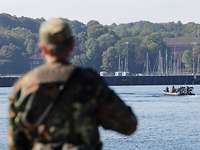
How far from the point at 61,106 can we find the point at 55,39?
1.20 ft

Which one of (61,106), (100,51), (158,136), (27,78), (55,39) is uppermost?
(55,39)

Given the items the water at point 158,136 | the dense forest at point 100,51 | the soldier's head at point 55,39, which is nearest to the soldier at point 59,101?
the soldier's head at point 55,39

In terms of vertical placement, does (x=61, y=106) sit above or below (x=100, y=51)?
above

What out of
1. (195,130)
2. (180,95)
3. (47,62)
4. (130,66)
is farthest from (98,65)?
(47,62)

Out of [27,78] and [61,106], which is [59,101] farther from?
[27,78]

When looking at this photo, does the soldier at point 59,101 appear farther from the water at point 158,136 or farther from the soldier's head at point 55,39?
the water at point 158,136

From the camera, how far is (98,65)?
179625mm

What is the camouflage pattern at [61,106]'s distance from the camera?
4.95 m

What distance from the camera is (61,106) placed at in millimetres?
4957

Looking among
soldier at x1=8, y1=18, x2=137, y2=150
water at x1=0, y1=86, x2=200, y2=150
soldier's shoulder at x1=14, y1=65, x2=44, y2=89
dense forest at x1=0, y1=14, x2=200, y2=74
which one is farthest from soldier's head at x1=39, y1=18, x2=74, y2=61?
dense forest at x1=0, y1=14, x2=200, y2=74

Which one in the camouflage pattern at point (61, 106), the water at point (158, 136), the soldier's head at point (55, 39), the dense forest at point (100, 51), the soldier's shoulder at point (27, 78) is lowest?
the dense forest at point (100, 51)

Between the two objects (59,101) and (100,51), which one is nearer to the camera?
(59,101)

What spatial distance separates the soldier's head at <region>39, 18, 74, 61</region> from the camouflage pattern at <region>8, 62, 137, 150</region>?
2.4 inches

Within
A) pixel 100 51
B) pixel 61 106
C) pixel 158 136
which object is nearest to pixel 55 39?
pixel 61 106
